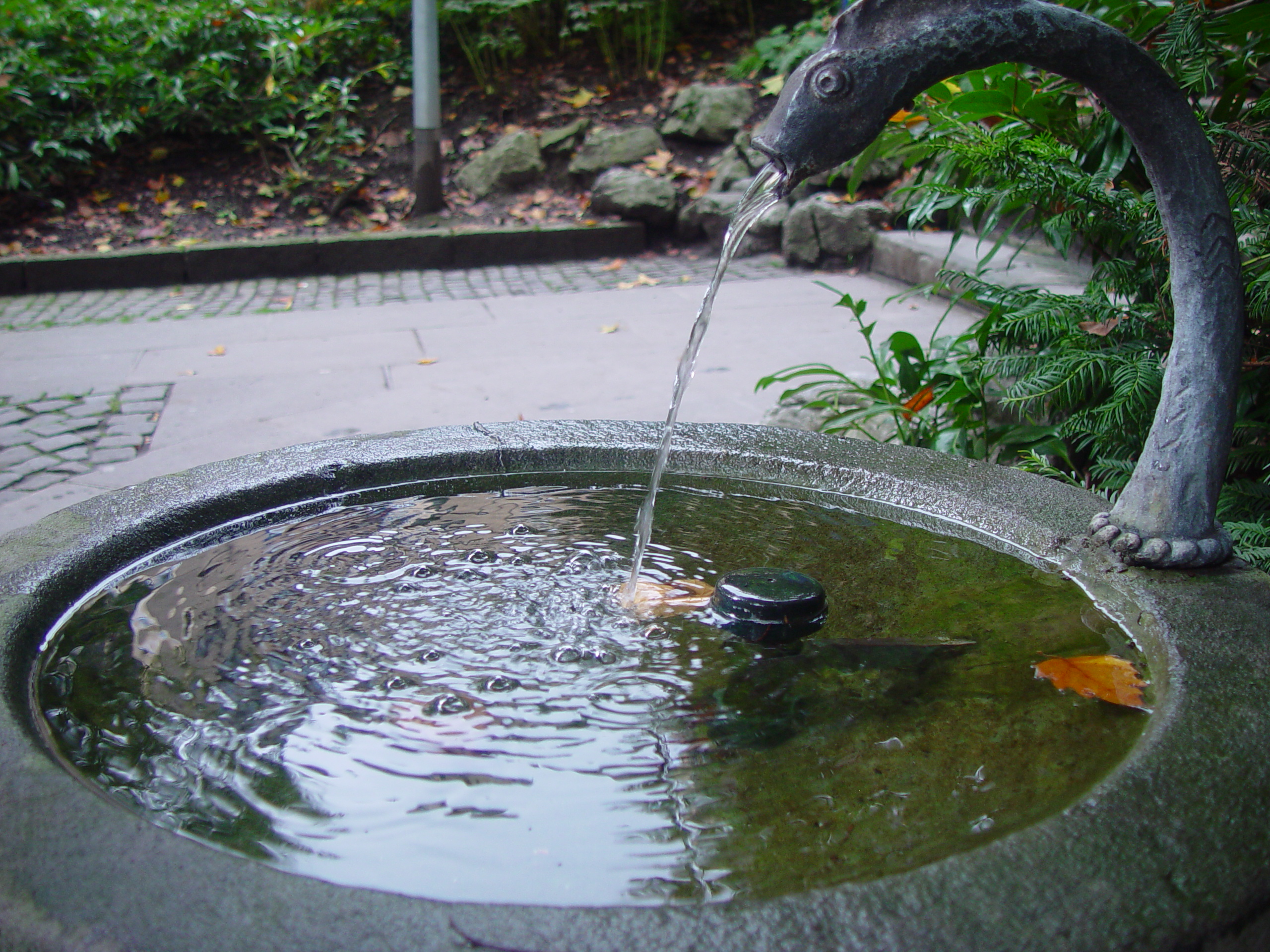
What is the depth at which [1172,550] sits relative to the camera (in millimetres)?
1477

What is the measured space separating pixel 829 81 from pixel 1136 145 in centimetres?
54

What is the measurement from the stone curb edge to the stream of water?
5123 millimetres

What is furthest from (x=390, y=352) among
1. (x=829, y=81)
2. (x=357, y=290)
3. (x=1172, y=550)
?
(x=1172, y=550)

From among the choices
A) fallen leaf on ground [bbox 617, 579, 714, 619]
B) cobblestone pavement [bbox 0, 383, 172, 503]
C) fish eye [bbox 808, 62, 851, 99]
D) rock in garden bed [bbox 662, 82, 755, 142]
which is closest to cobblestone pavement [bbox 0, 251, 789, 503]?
cobblestone pavement [bbox 0, 383, 172, 503]

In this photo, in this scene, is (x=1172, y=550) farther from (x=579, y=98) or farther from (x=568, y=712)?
(x=579, y=98)

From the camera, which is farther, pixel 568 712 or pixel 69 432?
pixel 69 432

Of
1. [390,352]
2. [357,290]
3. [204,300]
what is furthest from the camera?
[357,290]

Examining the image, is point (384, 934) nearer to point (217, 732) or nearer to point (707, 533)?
point (217, 732)

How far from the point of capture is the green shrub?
Answer: 24.4 ft

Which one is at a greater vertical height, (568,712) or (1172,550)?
(1172,550)

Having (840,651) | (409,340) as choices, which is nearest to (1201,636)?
(840,651)

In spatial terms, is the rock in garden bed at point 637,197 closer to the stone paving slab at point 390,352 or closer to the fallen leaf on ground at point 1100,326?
the stone paving slab at point 390,352

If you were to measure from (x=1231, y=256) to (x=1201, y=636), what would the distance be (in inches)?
22.8

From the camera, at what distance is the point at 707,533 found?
1.88 meters
